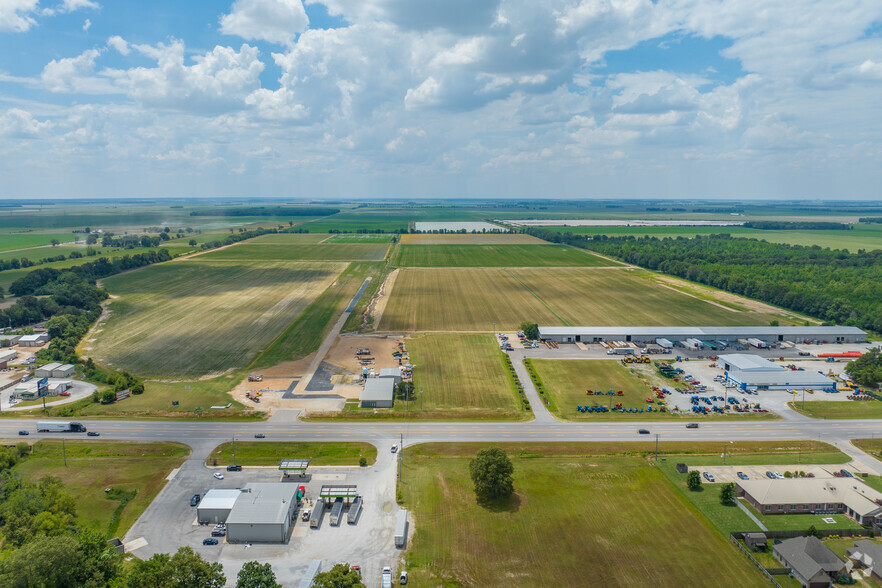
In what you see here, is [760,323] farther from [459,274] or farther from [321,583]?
[321,583]

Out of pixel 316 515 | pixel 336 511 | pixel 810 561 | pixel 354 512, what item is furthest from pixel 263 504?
pixel 810 561

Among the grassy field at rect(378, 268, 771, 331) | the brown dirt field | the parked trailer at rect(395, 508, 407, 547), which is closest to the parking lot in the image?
the parked trailer at rect(395, 508, 407, 547)

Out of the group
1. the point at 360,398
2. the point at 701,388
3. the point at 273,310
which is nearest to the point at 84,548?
the point at 360,398

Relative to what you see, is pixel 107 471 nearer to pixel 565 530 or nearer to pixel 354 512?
pixel 354 512

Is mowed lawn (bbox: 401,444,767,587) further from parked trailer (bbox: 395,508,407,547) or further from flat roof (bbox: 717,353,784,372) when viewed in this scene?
flat roof (bbox: 717,353,784,372)

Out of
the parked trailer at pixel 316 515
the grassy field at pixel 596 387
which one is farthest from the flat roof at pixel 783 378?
the parked trailer at pixel 316 515
